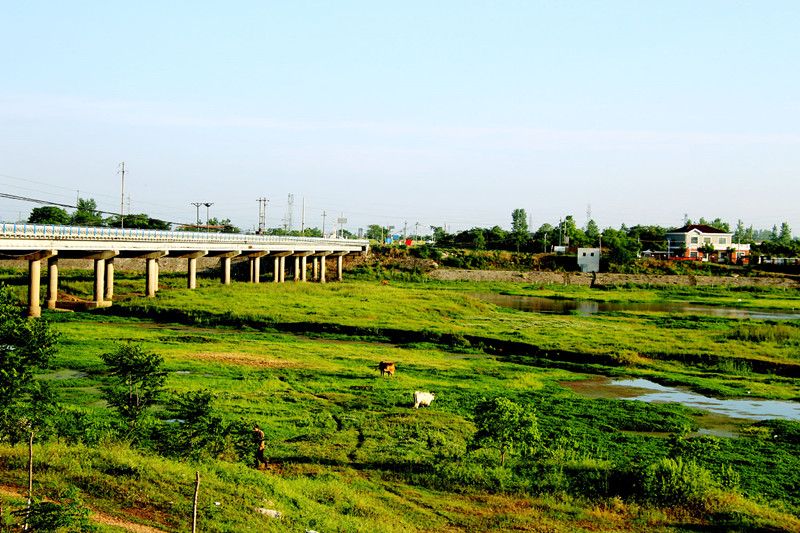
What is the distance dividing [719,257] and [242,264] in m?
85.9

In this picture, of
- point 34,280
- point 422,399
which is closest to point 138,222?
point 34,280

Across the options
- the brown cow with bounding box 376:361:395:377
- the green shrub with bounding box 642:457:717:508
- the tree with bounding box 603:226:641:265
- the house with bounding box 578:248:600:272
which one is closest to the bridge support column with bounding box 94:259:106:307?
the brown cow with bounding box 376:361:395:377

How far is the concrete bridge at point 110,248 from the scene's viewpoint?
196 feet

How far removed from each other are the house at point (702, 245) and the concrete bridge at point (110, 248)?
250 ft

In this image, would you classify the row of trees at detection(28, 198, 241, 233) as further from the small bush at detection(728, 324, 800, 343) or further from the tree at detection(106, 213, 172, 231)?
the small bush at detection(728, 324, 800, 343)

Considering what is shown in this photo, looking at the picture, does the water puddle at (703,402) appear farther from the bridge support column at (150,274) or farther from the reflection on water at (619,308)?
the bridge support column at (150,274)

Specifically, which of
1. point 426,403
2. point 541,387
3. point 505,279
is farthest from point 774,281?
point 426,403

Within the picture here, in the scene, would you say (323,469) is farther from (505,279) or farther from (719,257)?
(719,257)

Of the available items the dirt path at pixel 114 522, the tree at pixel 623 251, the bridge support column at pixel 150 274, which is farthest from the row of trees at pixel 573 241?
the dirt path at pixel 114 522

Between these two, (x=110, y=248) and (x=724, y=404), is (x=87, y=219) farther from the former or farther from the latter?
(x=724, y=404)

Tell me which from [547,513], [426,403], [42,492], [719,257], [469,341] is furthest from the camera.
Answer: [719,257]

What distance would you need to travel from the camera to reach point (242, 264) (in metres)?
123

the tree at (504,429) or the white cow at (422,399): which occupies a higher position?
the tree at (504,429)

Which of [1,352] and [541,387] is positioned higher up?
[1,352]
